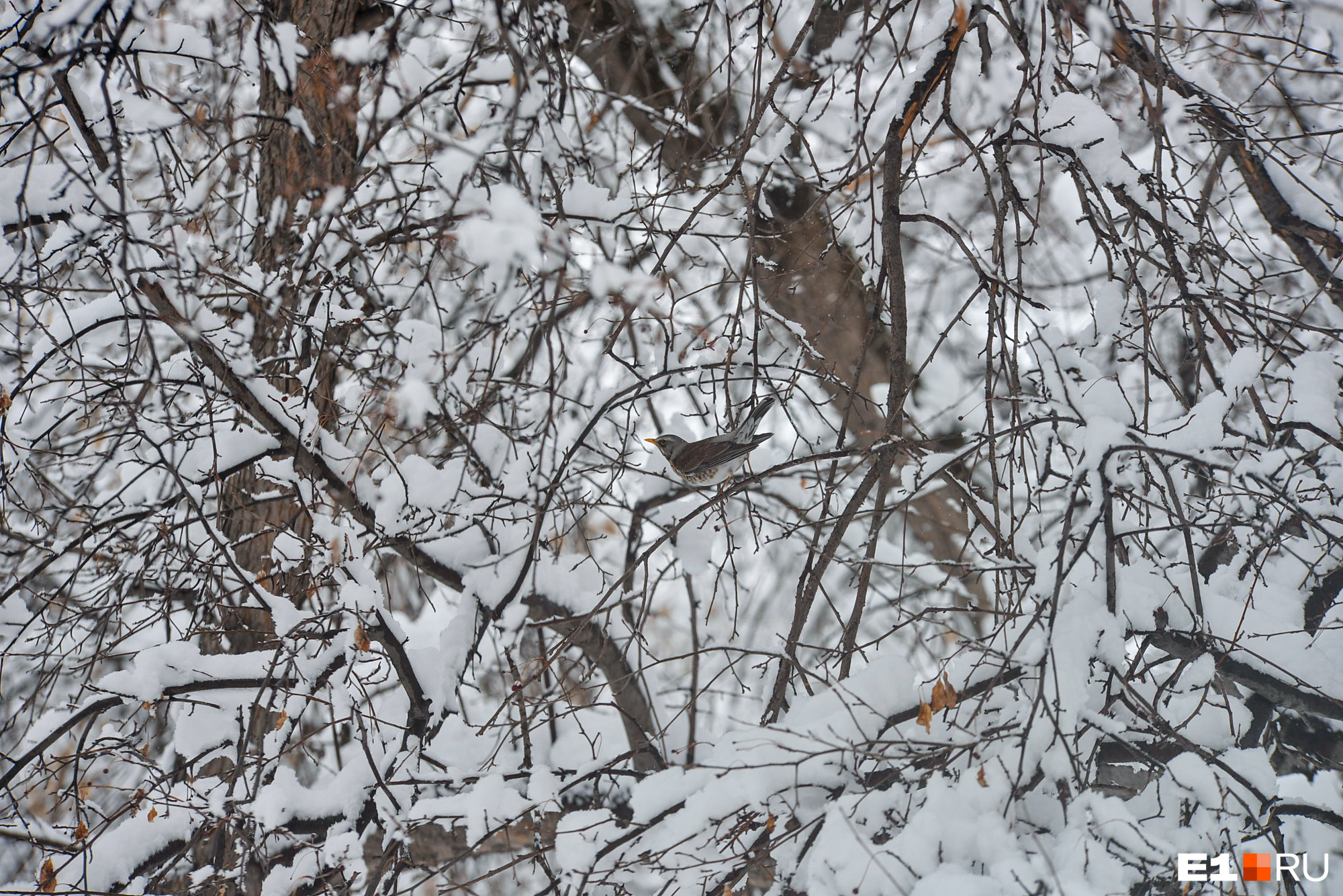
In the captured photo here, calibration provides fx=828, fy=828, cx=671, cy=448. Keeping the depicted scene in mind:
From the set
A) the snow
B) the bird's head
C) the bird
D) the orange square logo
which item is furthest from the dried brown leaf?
the snow

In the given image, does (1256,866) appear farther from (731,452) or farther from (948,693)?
(731,452)

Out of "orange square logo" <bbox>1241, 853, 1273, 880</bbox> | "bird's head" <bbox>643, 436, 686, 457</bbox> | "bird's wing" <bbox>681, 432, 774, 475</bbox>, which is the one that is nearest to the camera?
"orange square logo" <bbox>1241, 853, 1273, 880</bbox>

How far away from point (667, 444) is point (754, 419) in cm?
57

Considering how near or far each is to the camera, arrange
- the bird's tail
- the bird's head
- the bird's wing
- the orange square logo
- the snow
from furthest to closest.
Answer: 1. the bird's head
2. the bird's wing
3. the bird's tail
4. the snow
5. the orange square logo

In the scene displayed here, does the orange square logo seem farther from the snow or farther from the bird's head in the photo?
the snow

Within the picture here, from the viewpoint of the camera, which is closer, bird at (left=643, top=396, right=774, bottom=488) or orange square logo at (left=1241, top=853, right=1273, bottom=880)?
orange square logo at (left=1241, top=853, right=1273, bottom=880)

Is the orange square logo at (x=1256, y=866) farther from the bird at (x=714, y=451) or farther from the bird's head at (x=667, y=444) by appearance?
the bird's head at (x=667, y=444)

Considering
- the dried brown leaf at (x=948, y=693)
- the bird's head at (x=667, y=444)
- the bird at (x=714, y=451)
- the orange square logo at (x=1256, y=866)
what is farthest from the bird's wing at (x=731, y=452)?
the orange square logo at (x=1256, y=866)

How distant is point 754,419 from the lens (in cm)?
264

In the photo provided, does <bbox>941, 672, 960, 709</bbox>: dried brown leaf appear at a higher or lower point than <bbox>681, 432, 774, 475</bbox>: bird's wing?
lower

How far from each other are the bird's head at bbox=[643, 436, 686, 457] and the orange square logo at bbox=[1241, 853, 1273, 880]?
6.50 ft

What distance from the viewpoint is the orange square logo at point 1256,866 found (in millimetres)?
1790

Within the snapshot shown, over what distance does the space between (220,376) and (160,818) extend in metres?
1.31

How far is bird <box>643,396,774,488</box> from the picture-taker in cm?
268
